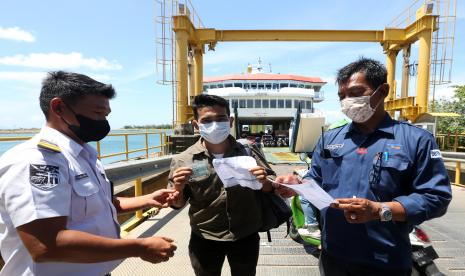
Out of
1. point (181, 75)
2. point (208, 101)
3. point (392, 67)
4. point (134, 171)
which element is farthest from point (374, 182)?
point (392, 67)

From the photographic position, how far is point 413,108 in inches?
551

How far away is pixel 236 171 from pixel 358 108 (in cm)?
84

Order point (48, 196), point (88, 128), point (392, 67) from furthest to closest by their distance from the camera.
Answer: point (392, 67), point (88, 128), point (48, 196)

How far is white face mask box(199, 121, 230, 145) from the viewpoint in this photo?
209 cm

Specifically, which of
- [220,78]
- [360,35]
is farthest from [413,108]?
[220,78]

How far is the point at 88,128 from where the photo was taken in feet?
4.78

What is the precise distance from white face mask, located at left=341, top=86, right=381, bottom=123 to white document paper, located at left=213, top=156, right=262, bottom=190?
676 mm

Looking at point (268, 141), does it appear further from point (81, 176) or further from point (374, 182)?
point (81, 176)

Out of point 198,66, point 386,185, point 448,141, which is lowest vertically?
point 448,141

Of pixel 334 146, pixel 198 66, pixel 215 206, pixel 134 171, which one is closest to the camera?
pixel 334 146

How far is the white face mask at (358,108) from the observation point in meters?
1.66

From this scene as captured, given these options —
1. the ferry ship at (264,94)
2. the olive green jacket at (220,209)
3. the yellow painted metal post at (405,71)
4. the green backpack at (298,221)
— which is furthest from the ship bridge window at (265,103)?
the olive green jacket at (220,209)

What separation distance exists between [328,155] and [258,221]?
0.74m

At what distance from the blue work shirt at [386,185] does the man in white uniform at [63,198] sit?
1.02m
